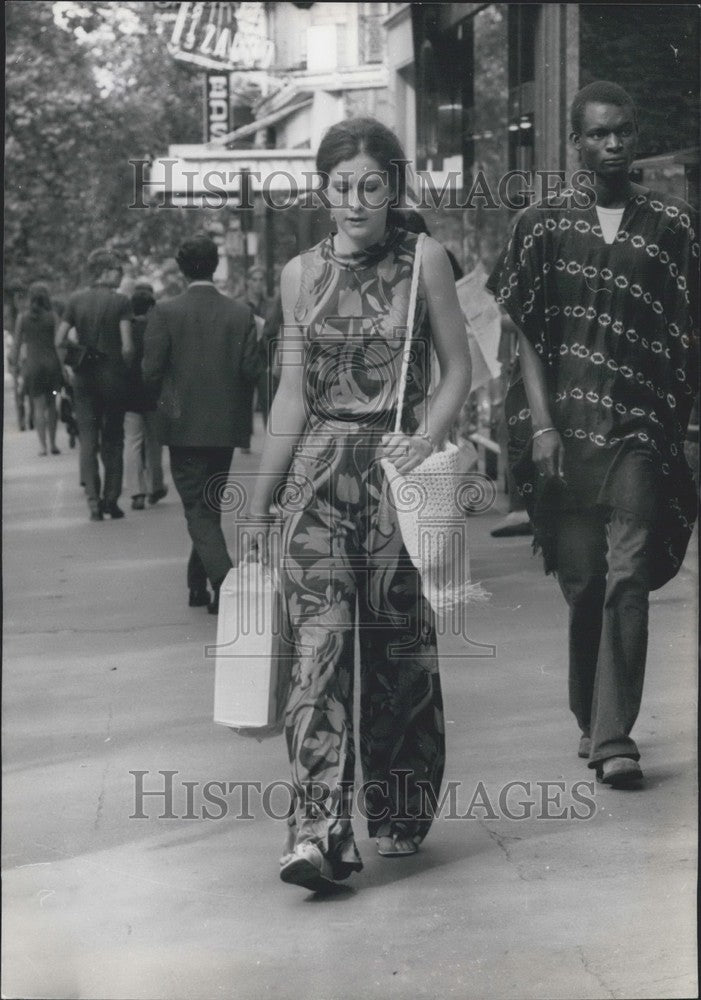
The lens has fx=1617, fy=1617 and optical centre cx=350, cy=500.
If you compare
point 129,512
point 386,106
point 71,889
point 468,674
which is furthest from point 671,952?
point 386,106

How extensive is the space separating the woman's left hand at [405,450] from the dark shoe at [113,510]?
889cm

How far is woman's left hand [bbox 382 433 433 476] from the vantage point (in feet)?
13.8

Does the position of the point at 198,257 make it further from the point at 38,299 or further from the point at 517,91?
the point at 38,299

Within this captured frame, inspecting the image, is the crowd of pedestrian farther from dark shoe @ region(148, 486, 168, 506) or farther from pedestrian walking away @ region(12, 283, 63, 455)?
pedestrian walking away @ region(12, 283, 63, 455)

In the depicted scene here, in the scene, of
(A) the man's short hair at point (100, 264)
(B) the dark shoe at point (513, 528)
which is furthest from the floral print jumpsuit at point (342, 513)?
(A) the man's short hair at point (100, 264)

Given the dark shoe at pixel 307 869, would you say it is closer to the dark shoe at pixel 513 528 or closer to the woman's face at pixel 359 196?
the woman's face at pixel 359 196

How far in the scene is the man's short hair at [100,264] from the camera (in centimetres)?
1249

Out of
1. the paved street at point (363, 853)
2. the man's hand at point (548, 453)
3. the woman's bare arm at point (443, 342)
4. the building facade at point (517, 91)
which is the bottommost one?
the paved street at point (363, 853)

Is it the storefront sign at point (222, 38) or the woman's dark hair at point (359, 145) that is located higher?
the storefront sign at point (222, 38)

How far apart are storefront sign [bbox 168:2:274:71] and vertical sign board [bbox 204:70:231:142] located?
0.90 metres

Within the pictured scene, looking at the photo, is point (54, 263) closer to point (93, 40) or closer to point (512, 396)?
point (93, 40)

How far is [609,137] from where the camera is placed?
4.91 meters

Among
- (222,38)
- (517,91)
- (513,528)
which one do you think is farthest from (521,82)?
(222,38)

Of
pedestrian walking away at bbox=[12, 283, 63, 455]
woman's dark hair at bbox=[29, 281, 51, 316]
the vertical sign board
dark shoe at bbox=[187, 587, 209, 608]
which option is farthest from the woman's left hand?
the vertical sign board
